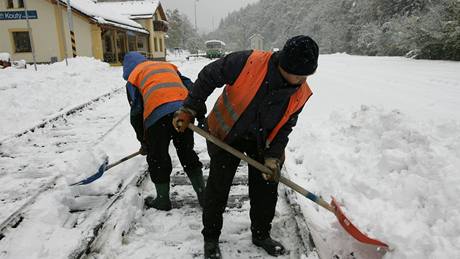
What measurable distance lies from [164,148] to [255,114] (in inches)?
50.0

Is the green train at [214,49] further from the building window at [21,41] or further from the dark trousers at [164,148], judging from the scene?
the dark trousers at [164,148]

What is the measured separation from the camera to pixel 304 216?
11.2 feet

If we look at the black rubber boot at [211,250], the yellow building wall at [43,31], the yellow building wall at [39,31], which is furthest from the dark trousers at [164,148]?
the yellow building wall at [39,31]

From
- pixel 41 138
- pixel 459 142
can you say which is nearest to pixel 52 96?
pixel 41 138

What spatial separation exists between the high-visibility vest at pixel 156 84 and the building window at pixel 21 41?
75.6ft

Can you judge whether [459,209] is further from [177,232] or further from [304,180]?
[177,232]

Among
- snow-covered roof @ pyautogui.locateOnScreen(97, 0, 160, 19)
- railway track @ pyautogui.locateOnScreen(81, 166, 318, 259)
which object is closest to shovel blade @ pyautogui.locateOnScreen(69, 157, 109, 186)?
railway track @ pyautogui.locateOnScreen(81, 166, 318, 259)

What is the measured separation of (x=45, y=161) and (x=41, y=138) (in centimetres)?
144

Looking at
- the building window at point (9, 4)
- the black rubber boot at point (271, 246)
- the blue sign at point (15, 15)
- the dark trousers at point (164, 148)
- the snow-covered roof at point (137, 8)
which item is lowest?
the black rubber boot at point (271, 246)

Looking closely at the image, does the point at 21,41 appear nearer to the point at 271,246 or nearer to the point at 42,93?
the point at 42,93

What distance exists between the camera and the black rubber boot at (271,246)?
297 centimetres

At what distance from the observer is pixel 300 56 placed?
2324 mm

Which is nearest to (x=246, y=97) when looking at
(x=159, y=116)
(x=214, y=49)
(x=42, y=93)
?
(x=159, y=116)

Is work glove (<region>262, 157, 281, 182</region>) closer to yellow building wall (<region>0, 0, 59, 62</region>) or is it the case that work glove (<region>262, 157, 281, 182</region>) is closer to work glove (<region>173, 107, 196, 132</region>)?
work glove (<region>173, 107, 196, 132</region>)
